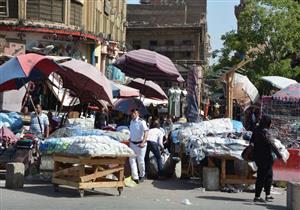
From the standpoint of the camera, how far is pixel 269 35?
129ft

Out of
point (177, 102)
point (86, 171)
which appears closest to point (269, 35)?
point (177, 102)

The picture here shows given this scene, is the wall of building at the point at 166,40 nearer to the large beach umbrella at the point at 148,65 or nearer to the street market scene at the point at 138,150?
the street market scene at the point at 138,150

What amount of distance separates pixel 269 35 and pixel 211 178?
2709 cm

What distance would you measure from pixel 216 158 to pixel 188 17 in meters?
87.7

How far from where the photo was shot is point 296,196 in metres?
11.0

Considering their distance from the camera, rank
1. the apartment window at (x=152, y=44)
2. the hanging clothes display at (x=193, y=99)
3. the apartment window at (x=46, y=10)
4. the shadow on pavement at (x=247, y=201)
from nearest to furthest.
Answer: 1. the shadow on pavement at (x=247, y=201)
2. the hanging clothes display at (x=193, y=99)
3. the apartment window at (x=46, y=10)
4. the apartment window at (x=152, y=44)

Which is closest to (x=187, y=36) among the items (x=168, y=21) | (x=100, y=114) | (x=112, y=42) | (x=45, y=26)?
(x=168, y=21)

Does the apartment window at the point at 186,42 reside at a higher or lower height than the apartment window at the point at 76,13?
higher

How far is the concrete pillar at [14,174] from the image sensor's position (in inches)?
486

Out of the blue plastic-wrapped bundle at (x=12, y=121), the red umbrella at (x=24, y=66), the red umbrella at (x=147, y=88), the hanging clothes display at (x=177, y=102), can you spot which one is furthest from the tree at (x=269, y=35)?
the red umbrella at (x=24, y=66)

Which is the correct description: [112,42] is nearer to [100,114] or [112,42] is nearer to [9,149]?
[100,114]

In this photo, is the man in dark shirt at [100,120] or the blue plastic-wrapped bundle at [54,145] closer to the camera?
the blue plastic-wrapped bundle at [54,145]

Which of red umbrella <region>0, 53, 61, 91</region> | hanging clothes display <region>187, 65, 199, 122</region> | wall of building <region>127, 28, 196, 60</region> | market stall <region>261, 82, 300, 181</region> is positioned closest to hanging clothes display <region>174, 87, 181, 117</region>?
hanging clothes display <region>187, 65, 199, 122</region>

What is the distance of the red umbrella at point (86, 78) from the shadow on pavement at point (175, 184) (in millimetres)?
2687
